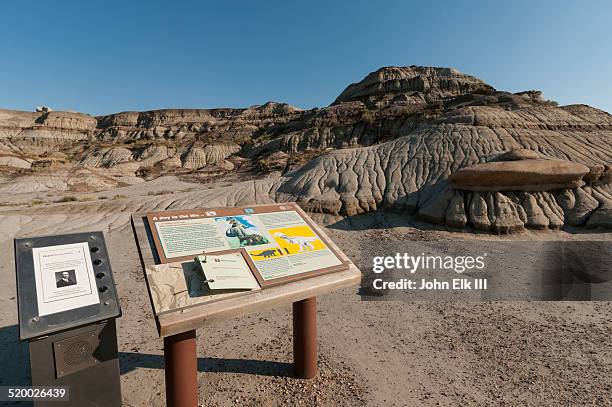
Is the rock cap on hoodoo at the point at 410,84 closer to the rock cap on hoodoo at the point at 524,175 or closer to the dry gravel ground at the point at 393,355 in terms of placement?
the rock cap on hoodoo at the point at 524,175

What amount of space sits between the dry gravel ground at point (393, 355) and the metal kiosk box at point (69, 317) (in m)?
1.22

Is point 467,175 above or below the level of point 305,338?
above

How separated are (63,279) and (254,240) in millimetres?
1883

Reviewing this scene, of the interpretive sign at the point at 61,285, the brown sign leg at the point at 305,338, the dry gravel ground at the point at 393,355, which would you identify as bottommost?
the dry gravel ground at the point at 393,355

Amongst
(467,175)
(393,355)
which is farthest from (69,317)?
(467,175)

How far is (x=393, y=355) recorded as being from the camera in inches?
187

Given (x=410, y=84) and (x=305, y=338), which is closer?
(x=305, y=338)

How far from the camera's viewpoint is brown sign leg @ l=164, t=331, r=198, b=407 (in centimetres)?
297

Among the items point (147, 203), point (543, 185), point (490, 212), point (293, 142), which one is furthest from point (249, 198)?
point (293, 142)

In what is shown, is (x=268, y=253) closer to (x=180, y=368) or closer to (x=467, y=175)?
(x=180, y=368)

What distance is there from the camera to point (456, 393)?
3969 mm

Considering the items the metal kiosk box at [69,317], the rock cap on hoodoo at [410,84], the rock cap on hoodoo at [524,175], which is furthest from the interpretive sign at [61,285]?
the rock cap on hoodoo at [410,84]

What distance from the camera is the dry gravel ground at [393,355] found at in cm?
393

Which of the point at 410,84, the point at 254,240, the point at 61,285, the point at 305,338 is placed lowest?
the point at 305,338
